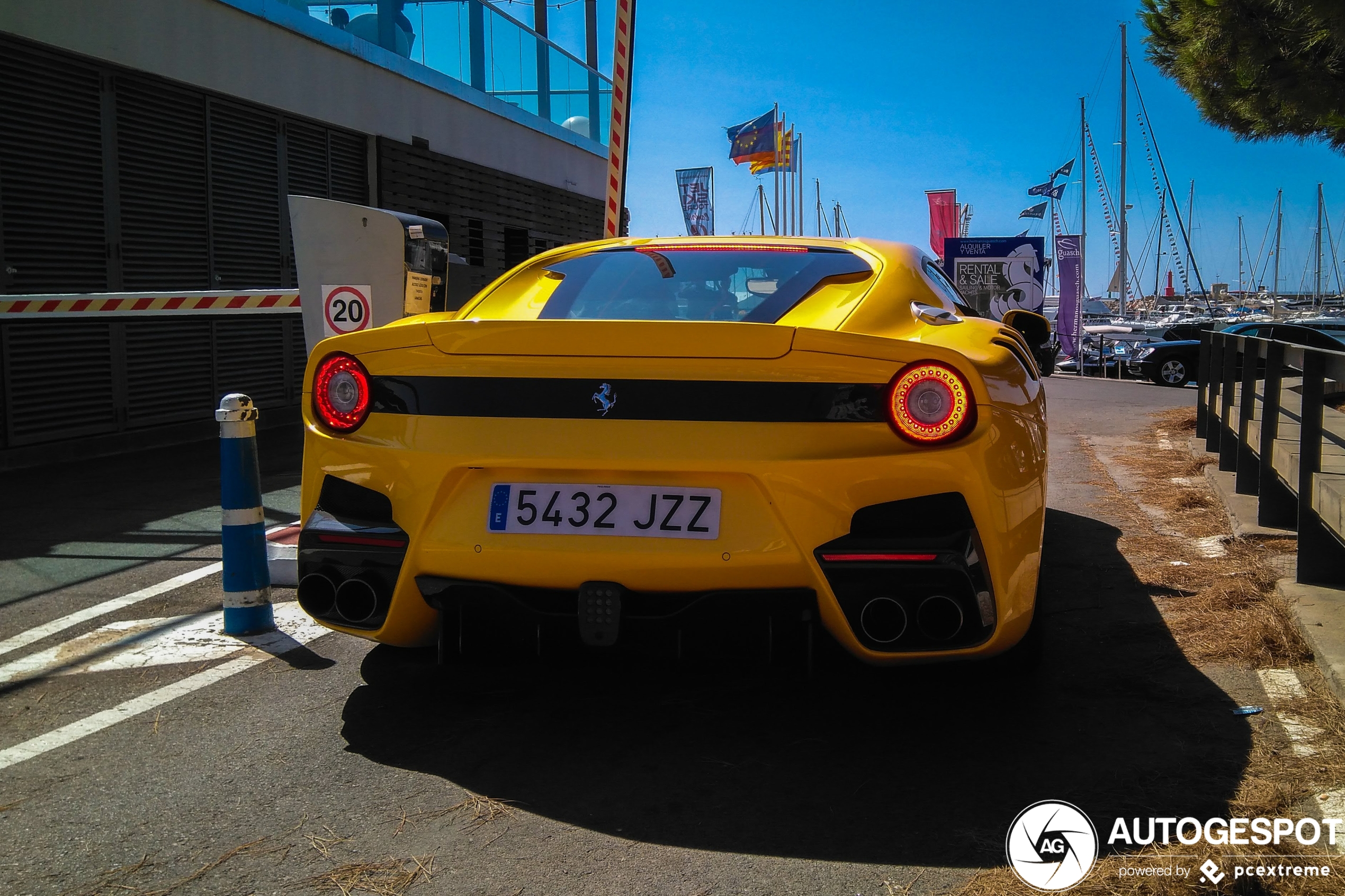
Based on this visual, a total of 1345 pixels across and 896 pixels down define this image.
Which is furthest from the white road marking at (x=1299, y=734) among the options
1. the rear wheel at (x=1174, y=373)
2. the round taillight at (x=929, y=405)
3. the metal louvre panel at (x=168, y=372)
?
the rear wheel at (x=1174, y=373)

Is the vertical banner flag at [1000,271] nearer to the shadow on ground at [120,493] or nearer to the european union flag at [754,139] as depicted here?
the shadow on ground at [120,493]

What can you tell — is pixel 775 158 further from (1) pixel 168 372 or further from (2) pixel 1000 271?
(1) pixel 168 372

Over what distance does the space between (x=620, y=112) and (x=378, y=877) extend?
608 cm

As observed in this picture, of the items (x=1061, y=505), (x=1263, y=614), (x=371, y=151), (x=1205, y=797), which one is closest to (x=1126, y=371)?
(x=371, y=151)

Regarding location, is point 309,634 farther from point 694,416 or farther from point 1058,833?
point 1058,833

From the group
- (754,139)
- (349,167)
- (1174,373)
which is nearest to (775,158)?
(754,139)

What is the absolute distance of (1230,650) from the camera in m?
3.80

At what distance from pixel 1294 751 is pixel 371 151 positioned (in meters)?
13.5

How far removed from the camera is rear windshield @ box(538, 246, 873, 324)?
344 cm

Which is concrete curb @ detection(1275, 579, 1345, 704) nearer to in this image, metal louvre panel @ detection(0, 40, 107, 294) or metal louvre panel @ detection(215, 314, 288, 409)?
metal louvre panel @ detection(0, 40, 107, 294)

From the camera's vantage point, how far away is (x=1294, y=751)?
289 cm

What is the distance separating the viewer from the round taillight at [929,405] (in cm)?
272

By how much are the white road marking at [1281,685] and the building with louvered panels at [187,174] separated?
5.34 m

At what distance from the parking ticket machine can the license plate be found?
2.81m
